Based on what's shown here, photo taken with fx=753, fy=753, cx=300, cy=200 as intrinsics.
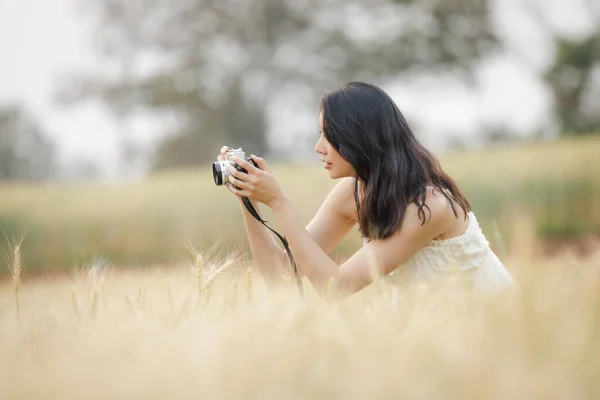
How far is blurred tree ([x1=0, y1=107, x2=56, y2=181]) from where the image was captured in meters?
11.4

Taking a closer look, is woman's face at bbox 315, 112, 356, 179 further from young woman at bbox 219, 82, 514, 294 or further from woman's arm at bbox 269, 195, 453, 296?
woman's arm at bbox 269, 195, 453, 296

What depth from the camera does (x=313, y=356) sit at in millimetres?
780

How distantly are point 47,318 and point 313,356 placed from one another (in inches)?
20.7

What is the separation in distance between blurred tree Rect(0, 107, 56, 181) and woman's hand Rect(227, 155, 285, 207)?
401 inches

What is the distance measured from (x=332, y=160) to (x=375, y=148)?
11cm

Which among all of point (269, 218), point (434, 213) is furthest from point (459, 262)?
point (269, 218)

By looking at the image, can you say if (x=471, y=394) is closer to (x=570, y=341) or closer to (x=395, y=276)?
(x=570, y=341)

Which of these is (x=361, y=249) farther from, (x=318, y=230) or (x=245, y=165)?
(x=318, y=230)

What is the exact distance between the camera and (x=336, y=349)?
2.64ft

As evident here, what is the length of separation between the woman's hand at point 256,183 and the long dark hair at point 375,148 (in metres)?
0.22

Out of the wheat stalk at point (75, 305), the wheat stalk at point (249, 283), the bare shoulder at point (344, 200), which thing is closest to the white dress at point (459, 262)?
the bare shoulder at point (344, 200)

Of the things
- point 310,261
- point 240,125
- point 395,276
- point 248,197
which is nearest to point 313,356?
point 310,261

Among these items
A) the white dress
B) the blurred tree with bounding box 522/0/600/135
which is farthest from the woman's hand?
the blurred tree with bounding box 522/0/600/135

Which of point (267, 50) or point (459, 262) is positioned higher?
point (267, 50)
